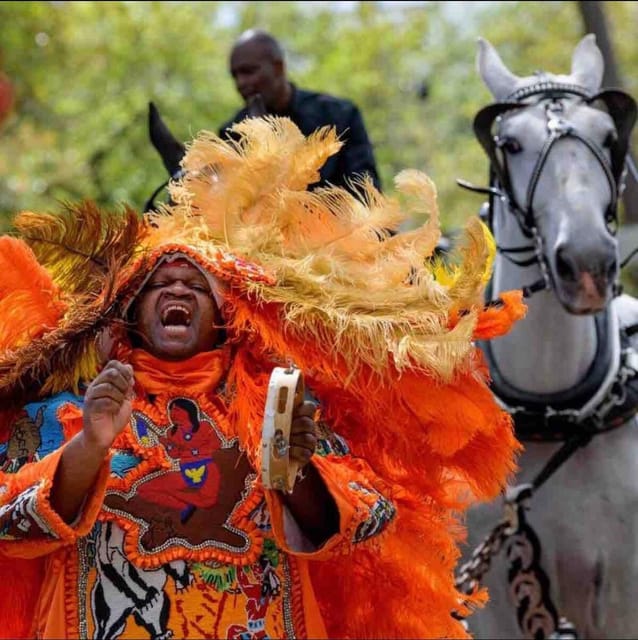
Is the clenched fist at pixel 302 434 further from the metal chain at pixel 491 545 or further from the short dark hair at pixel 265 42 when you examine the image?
the short dark hair at pixel 265 42

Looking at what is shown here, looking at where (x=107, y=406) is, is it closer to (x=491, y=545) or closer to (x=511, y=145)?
(x=491, y=545)

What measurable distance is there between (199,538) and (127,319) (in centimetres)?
63

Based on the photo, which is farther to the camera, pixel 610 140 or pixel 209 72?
pixel 209 72

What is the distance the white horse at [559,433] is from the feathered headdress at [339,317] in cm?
113

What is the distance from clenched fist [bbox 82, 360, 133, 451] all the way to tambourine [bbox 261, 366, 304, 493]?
0.36m

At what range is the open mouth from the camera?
13.3 ft

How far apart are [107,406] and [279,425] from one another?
423mm

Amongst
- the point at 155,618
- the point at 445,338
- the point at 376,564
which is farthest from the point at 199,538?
the point at 445,338

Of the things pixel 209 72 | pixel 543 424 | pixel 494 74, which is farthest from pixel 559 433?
pixel 209 72

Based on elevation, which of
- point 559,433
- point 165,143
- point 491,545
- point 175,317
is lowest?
point 491,545

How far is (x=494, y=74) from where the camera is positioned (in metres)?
6.09

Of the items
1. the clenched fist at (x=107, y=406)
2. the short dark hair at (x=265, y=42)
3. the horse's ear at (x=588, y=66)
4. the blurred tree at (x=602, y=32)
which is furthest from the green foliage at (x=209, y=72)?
the clenched fist at (x=107, y=406)

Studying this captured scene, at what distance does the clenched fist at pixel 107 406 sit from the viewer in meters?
3.60

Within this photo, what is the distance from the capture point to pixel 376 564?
4.24m
